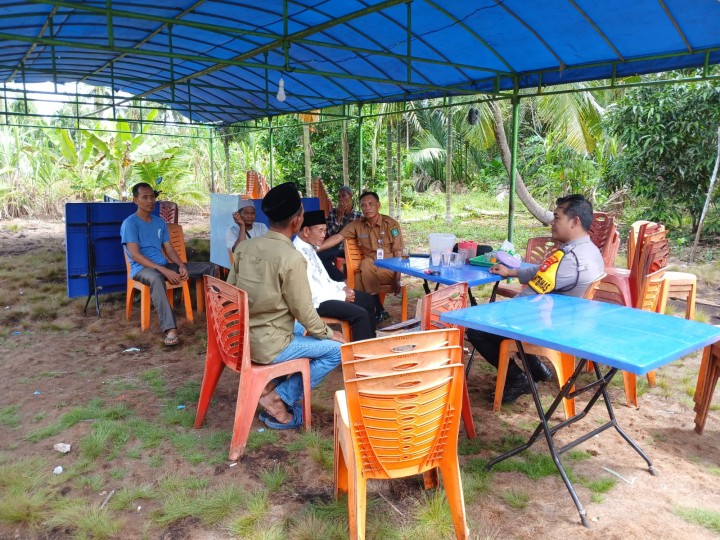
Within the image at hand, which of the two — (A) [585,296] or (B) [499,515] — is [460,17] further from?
(B) [499,515]

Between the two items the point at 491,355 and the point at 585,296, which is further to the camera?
the point at 491,355

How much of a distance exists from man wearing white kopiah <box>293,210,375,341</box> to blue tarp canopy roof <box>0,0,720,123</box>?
1537 mm

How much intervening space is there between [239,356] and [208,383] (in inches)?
19.5

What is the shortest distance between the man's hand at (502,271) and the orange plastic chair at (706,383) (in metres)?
1.30

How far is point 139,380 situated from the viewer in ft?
14.6

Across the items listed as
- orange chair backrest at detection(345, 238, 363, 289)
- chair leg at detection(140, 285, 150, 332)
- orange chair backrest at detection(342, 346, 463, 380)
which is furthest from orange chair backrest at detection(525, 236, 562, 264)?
chair leg at detection(140, 285, 150, 332)

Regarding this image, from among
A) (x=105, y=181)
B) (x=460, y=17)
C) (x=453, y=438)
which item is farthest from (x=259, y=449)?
(x=105, y=181)

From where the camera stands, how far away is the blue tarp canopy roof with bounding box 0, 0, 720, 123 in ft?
15.6

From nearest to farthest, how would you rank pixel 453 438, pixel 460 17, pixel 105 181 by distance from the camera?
1. pixel 453 438
2. pixel 460 17
3. pixel 105 181

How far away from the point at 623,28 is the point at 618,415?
3.45 meters

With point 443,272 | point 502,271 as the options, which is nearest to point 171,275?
point 443,272

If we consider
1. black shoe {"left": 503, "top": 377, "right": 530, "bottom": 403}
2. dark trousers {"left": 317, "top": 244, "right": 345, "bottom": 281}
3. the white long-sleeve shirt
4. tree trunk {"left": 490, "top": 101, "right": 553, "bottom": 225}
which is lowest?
black shoe {"left": 503, "top": 377, "right": 530, "bottom": 403}

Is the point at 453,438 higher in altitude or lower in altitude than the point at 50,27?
lower

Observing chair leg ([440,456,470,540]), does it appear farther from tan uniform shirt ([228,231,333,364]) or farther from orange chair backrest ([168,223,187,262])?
orange chair backrest ([168,223,187,262])
